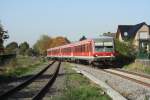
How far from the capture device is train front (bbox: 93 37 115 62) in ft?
128

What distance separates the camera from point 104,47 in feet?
131

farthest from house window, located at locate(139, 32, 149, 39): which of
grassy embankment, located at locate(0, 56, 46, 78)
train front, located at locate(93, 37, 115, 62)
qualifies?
train front, located at locate(93, 37, 115, 62)

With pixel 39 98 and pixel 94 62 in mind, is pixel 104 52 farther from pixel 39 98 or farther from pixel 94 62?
pixel 39 98

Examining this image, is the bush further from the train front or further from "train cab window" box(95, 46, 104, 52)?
"train cab window" box(95, 46, 104, 52)

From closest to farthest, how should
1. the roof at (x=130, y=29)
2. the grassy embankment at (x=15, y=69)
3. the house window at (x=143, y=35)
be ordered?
the grassy embankment at (x=15, y=69) → the house window at (x=143, y=35) → the roof at (x=130, y=29)

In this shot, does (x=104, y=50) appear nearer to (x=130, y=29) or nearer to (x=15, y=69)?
(x=15, y=69)

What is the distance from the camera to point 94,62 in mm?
40719

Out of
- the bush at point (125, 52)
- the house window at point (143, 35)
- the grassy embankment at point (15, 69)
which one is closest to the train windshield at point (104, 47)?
the bush at point (125, 52)

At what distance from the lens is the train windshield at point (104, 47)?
39656 millimetres

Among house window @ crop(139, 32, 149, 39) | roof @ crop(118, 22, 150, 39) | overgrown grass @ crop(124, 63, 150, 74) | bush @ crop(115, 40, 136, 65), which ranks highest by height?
roof @ crop(118, 22, 150, 39)

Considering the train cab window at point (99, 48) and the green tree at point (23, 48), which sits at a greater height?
the green tree at point (23, 48)

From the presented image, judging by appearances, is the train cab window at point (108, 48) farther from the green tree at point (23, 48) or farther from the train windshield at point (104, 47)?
the green tree at point (23, 48)

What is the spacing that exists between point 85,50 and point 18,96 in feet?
87.3

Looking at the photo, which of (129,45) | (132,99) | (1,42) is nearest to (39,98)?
(132,99)
